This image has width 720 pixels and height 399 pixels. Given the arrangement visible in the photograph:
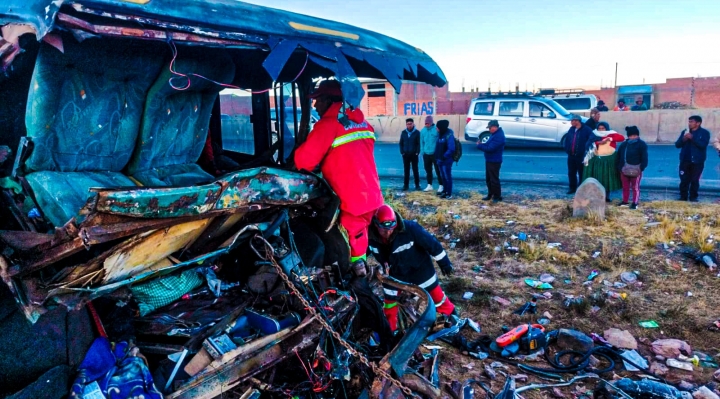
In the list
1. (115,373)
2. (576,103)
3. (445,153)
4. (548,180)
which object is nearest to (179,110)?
(115,373)

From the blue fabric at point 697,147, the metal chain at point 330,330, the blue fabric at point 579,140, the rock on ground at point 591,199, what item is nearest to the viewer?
the metal chain at point 330,330

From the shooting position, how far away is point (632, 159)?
9305 mm

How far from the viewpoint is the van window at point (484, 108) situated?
17609 mm

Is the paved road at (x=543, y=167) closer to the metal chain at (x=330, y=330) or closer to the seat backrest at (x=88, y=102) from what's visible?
the metal chain at (x=330, y=330)

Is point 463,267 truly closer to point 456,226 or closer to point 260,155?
point 456,226

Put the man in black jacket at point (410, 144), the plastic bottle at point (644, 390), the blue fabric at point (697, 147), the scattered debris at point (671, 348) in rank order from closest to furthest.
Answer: the plastic bottle at point (644, 390)
the scattered debris at point (671, 348)
the blue fabric at point (697, 147)
the man in black jacket at point (410, 144)

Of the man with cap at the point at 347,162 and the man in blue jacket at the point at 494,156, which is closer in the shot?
the man with cap at the point at 347,162

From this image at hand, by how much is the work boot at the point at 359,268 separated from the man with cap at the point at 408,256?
0.57m

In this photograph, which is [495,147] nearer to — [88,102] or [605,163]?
[605,163]

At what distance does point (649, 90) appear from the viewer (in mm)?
29859

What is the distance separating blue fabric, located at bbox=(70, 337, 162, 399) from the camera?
2773mm

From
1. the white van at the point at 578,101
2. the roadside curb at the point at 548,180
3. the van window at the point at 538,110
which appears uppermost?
the white van at the point at 578,101

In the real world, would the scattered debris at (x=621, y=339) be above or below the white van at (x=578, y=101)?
below

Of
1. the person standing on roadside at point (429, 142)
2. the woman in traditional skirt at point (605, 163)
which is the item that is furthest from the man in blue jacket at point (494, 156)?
the woman in traditional skirt at point (605, 163)
